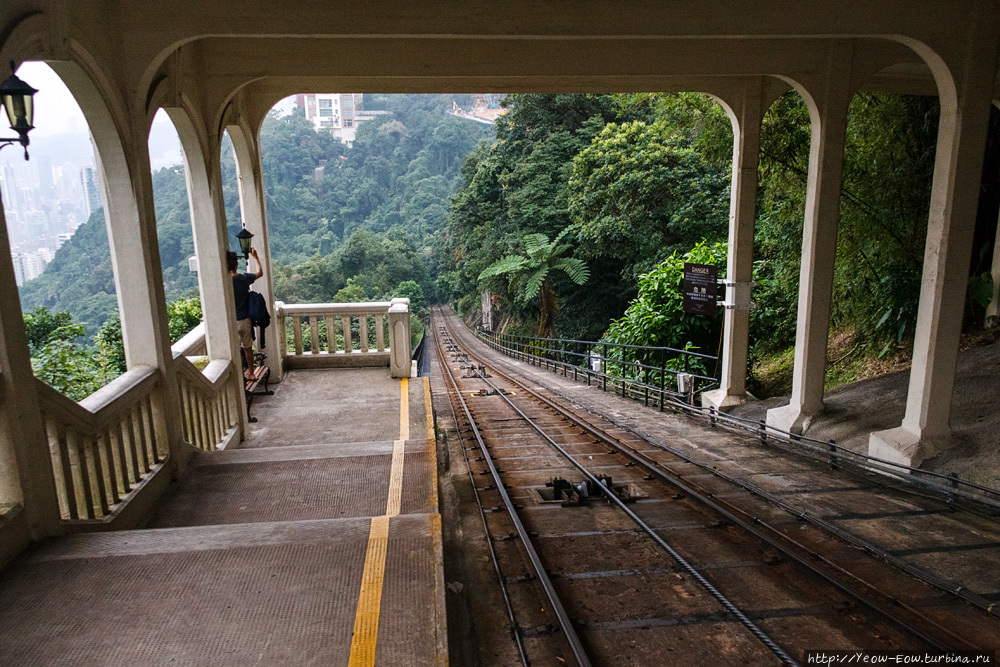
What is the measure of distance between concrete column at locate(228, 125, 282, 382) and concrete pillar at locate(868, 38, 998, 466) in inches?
300

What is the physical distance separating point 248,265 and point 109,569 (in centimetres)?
599

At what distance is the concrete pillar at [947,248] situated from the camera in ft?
18.5

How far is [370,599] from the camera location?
8.52ft

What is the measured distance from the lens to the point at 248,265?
8320 mm

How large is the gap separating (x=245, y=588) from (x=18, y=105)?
8.79ft

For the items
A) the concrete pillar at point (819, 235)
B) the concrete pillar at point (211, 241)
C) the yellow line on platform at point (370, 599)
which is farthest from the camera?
the concrete pillar at point (819, 235)

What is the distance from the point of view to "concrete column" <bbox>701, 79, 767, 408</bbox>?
27.3 feet

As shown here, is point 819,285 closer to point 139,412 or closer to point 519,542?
point 519,542

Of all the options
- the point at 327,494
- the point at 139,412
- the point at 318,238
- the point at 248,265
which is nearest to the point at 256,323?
the point at 248,265

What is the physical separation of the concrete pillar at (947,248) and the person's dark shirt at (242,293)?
7.17m

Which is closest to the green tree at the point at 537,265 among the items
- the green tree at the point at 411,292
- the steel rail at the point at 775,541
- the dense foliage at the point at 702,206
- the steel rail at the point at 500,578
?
the dense foliage at the point at 702,206

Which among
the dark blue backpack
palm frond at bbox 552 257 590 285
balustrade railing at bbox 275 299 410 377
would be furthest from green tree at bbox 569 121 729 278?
the dark blue backpack

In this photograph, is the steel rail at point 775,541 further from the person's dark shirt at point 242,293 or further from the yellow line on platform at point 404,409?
the person's dark shirt at point 242,293

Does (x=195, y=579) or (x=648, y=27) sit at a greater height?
(x=648, y=27)
